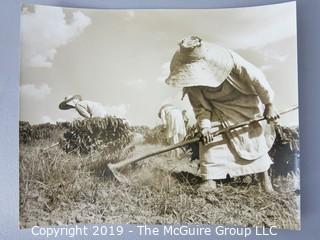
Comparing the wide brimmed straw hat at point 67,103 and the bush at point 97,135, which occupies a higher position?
the wide brimmed straw hat at point 67,103

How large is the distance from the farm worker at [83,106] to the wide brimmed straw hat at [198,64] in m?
0.14

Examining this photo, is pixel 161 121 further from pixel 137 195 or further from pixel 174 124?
pixel 137 195

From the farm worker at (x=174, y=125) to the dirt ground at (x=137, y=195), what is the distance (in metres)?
0.04

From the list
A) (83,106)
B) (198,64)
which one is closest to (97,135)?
(83,106)

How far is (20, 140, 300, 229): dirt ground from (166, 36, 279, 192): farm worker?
26 mm

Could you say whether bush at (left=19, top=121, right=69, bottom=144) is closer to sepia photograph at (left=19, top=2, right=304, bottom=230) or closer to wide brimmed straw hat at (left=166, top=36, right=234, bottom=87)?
sepia photograph at (left=19, top=2, right=304, bottom=230)

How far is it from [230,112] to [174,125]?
11 cm

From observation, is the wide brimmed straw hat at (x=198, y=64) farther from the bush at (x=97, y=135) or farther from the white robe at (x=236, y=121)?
the bush at (x=97, y=135)

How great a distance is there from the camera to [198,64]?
2.99ft

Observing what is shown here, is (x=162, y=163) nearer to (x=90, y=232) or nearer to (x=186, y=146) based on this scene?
(x=186, y=146)

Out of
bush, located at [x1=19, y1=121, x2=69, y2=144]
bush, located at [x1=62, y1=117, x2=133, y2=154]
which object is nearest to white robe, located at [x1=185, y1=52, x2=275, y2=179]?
bush, located at [x1=62, y1=117, x2=133, y2=154]

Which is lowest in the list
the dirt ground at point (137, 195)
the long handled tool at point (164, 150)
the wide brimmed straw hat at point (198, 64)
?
the dirt ground at point (137, 195)

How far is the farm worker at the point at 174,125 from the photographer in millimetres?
901

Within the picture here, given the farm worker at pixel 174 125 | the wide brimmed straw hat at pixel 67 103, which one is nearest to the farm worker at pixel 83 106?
the wide brimmed straw hat at pixel 67 103
